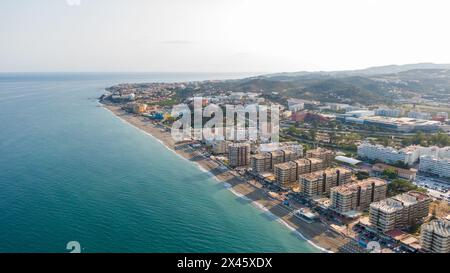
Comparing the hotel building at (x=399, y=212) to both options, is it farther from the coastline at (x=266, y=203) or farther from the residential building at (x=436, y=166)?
the residential building at (x=436, y=166)

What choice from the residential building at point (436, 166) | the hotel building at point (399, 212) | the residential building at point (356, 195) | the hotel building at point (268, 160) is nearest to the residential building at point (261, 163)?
the hotel building at point (268, 160)

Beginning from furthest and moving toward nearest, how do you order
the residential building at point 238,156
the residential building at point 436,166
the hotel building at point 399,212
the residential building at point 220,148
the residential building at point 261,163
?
the residential building at point 220,148, the residential building at point 238,156, the residential building at point 261,163, the residential building at point 436,166, the hotel building at point 399,212

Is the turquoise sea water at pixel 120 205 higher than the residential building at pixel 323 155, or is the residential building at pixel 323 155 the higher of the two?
the residential building at pixel 323 155

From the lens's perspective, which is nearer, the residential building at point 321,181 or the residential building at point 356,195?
the residential building at point 356,195

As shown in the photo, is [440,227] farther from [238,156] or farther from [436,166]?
[238,156]

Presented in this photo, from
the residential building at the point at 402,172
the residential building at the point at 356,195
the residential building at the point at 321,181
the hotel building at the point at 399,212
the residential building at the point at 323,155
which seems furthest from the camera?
the residential building at the point at 323,155

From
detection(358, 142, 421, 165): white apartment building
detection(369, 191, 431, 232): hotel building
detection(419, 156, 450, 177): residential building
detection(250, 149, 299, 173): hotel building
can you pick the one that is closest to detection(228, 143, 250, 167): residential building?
detection(250, 149, 299, 173): hotel building
